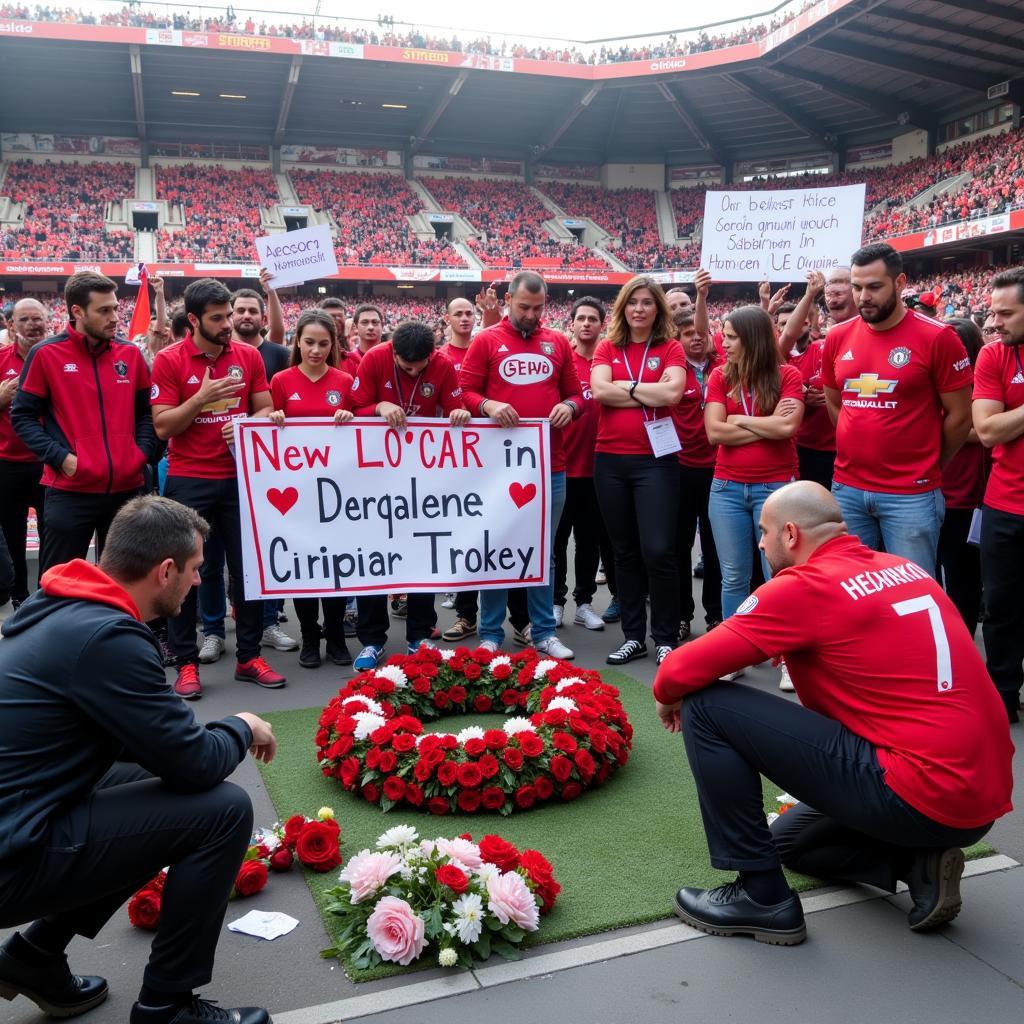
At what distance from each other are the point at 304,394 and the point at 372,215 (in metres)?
33.4

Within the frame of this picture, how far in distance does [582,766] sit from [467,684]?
1.23 meters

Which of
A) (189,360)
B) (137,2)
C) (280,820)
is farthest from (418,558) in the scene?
(137,2)

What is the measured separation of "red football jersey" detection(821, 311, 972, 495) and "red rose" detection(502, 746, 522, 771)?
7.59ft

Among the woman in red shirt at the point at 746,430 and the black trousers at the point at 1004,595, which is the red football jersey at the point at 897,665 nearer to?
the black trousers at the point at 1004,595

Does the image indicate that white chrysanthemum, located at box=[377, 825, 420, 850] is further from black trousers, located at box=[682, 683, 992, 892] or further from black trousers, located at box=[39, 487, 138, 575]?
black trousers, located at box=[39, 487, 138, 575]

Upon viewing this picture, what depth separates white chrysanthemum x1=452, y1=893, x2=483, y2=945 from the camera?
264cm

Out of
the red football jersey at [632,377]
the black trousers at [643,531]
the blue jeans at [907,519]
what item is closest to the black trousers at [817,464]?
the black trousers at [643,531]

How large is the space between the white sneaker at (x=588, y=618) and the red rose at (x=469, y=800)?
3029mm

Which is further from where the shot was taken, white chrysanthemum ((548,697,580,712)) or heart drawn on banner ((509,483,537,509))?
heart drawn on banner ((509,483,537,509))

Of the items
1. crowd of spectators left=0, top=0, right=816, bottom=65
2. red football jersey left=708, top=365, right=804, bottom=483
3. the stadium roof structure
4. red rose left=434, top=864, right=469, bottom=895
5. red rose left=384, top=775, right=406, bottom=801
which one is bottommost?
red rose left=384, top=775, right=406, bottom=801

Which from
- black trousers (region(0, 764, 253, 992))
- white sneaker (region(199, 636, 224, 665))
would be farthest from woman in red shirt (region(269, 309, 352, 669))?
black trousers (region(0, 764, 253, 992))

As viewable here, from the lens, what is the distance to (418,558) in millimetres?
5609

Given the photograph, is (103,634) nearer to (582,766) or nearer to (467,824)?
(467,824)

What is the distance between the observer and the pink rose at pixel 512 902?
8.84ft
